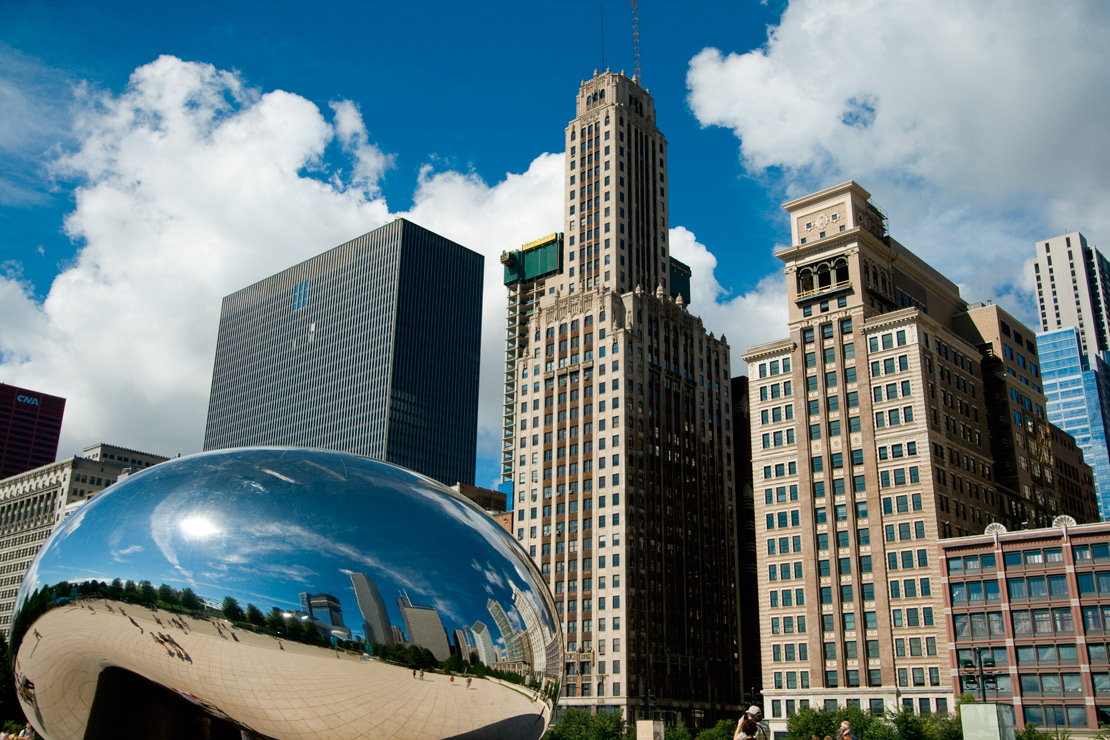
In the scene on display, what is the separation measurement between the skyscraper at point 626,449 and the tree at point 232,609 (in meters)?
93.0

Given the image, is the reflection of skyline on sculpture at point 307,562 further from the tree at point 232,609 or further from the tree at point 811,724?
the tree at point 811,724

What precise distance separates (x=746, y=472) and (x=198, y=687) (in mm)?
124184

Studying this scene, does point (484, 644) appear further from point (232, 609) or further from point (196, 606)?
point (196, 606)

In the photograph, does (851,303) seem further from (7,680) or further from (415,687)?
(415,687)

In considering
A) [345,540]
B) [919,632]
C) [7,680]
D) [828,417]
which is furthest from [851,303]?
[345,540]

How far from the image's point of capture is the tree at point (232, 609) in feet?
32.0

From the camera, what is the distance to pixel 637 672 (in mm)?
100250

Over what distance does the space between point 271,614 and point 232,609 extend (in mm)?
404

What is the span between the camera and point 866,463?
8500 centimetres

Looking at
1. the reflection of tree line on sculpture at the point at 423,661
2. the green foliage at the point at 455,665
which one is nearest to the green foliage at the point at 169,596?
the reflection of tree line on sculpture at the point at 423,661

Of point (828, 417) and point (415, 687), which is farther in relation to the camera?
point (828, 417)

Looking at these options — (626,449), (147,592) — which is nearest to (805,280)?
(626,449)

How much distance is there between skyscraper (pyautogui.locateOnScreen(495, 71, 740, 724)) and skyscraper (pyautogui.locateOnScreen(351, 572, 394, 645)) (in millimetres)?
92667

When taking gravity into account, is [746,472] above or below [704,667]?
above
